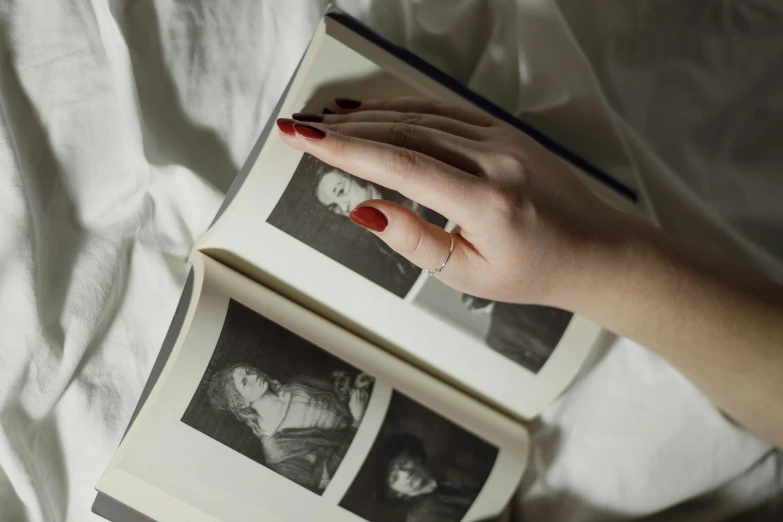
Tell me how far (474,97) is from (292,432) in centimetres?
42

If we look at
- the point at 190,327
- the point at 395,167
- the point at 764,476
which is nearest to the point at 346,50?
the point at 395,167

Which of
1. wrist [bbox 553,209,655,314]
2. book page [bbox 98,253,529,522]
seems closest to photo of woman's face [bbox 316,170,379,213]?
book page [bbox 98,253,529,522]

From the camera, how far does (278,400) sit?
60 centimetres

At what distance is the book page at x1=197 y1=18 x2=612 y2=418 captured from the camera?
605 millimetres

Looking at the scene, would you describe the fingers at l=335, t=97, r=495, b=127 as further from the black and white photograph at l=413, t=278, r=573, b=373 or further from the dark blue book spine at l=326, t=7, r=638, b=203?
the black and white photograph at l=413, t=278, r=573, b=373

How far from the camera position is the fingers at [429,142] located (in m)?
0.56

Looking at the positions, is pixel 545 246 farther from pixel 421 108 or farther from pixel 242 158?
pixel 242 158

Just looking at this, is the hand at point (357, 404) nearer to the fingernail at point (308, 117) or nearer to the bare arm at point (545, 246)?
the bare arm at point (545, 246)

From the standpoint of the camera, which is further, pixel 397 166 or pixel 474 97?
pixel 474 97

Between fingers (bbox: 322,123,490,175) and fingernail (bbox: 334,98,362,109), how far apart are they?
0.15 feet

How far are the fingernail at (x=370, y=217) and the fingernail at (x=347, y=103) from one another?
0.12 metres

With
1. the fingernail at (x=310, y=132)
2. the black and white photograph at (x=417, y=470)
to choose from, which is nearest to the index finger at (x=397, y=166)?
the fingernail at (x=310, y=132)

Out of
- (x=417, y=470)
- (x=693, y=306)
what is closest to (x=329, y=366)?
(x=417, y=470)

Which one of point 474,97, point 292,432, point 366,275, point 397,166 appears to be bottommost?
point 292,432
